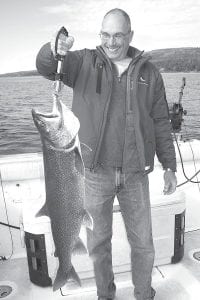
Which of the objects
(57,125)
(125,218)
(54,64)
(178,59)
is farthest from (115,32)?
(178,59)

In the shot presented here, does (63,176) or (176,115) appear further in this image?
(176,115)

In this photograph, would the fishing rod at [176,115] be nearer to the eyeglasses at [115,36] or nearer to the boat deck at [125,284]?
the boat deck at [125,284]

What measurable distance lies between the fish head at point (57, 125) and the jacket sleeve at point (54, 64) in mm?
444

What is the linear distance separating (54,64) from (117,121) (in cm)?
67

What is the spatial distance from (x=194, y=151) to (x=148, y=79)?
8.04 ft

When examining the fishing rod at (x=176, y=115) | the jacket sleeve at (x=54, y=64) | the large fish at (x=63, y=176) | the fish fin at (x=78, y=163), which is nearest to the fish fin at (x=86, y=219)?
the large fish at (x=63, y=176)

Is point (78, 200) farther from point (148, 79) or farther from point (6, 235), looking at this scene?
point (6, 235)

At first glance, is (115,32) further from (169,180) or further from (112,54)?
(169,180)

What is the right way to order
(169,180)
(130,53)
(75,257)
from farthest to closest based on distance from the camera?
(75,257), (169,180), (130,53)

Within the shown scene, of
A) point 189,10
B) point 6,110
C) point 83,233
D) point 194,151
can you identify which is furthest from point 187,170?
point 189,10

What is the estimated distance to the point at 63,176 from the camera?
2.12m

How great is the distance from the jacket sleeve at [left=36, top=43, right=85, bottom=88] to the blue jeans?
74 centimetres

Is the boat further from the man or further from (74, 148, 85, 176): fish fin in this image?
(74, 148, 85, 176): fish fin

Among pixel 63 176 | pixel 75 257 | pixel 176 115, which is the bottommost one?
pixel 75 257
